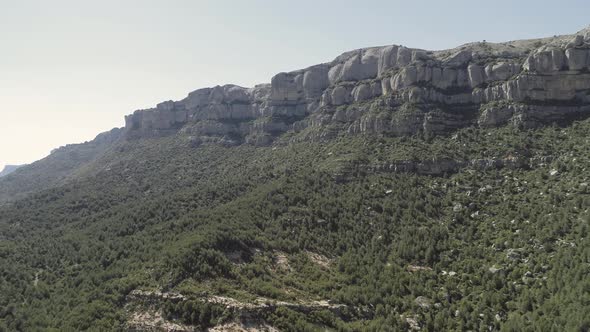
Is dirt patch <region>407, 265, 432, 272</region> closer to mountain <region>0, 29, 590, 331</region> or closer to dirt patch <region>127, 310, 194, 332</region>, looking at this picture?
mountain <region>0, 29, 590, 331</region>

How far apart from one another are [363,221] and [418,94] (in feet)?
153

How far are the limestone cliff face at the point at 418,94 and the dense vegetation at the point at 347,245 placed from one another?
276 inches

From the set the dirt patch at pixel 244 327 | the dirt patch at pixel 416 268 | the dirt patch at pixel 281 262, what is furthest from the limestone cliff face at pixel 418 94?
the dirt patch at pixel 244 327

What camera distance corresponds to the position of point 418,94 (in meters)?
113

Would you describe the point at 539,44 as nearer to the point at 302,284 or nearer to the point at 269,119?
the point at 269,119

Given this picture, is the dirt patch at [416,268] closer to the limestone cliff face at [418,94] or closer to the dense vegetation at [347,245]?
the dense vegetation at [347,245]

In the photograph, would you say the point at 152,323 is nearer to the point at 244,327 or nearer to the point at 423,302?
the point at 244,327

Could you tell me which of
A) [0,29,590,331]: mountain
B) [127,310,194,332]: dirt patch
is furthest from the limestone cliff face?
[127,310,194,332]: dirt patch

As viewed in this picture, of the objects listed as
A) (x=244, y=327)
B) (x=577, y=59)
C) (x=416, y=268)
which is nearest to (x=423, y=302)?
(x=416, y=268)

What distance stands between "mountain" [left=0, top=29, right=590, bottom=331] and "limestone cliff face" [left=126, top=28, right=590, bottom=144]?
1.56ft

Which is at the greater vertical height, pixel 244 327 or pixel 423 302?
pixel 244 327

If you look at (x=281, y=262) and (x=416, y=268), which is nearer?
(x=416, y=268)

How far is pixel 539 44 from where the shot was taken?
401 ft

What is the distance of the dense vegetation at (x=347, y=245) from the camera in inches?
2119
